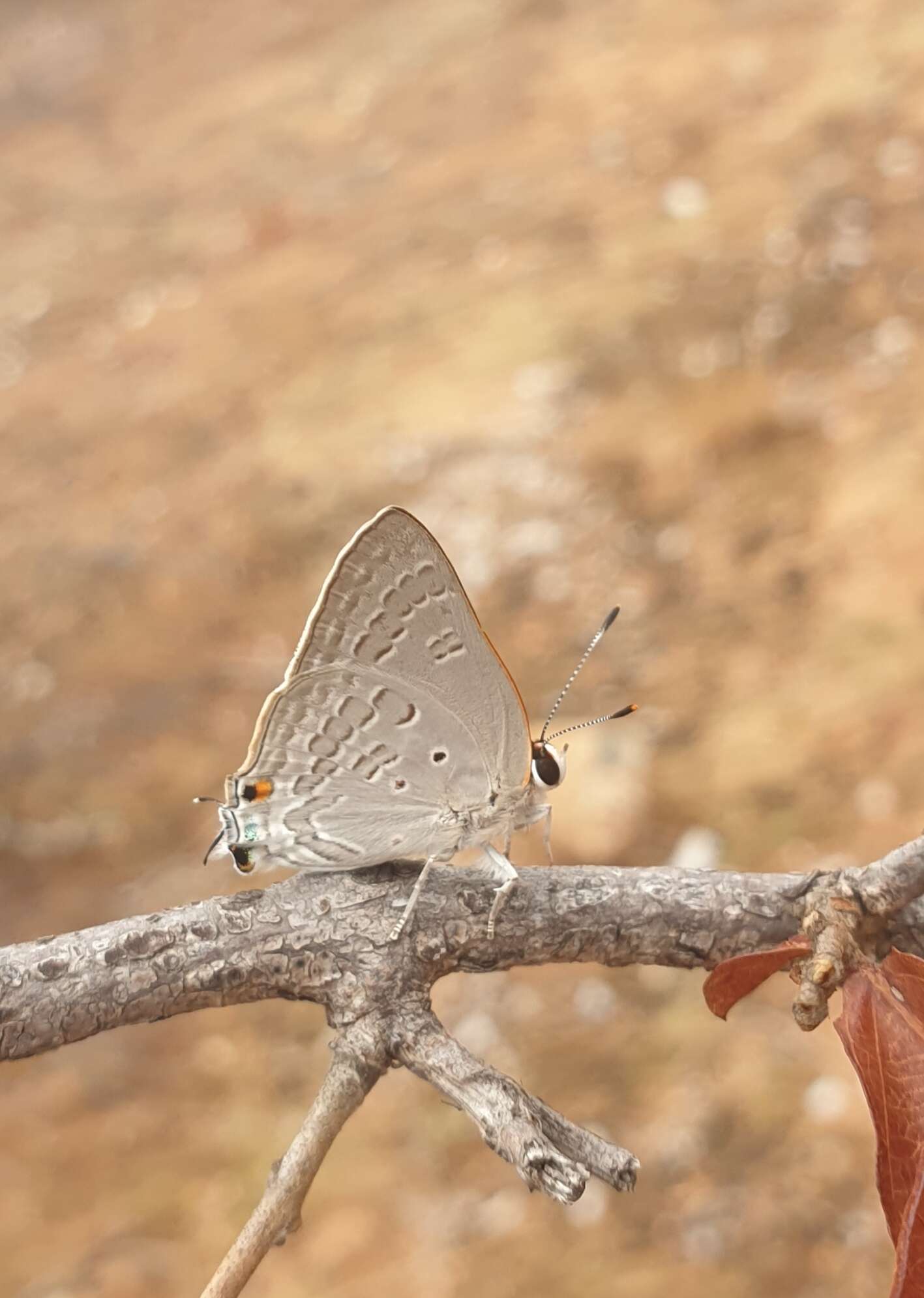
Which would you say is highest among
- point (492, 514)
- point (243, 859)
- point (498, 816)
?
point (243, 859)

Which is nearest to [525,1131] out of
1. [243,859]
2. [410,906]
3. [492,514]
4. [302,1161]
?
[302,1161]

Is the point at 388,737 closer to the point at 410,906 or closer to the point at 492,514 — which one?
the point at 410,906

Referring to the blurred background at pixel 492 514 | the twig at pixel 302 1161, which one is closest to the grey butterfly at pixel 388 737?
the twig at pixel 302 1161

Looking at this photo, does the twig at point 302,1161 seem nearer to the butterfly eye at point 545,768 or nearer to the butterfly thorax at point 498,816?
the butterfly thorax at point 498,816

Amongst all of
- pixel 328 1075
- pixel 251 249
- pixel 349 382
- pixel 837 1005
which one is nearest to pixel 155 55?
pixel 251 249

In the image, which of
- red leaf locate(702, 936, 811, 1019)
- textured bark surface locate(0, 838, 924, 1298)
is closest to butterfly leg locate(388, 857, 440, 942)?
textured bark surface locate(0, 838, 924, 1298)

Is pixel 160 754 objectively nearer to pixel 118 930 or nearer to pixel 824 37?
pixel 118 930

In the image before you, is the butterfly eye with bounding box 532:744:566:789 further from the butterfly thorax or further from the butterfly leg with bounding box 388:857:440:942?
the butterfly leg with bounding box 388:857:440:942

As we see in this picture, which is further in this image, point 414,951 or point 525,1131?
point 414,951
